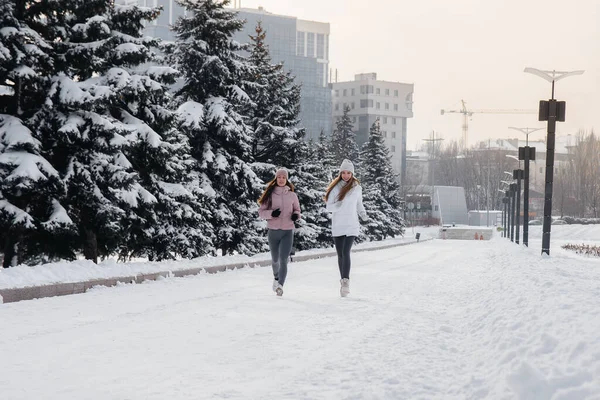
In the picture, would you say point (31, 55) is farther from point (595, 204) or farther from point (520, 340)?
point (595, 204)

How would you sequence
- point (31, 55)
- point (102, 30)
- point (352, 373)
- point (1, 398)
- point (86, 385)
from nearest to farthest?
point (1, 398), point (86, 385), point (352, 373), point (31, 55), point (102, 30)

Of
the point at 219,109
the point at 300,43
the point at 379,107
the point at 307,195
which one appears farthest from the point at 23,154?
the point at 300,43

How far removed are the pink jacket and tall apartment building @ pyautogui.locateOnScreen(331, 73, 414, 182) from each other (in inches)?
6118

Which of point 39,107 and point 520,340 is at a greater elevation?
point 39,107

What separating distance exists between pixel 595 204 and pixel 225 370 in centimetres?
12073

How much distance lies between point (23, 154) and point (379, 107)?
158m

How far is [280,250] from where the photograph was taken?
10961 millimetres

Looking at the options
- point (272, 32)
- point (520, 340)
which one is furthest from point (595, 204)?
point (520, 340)

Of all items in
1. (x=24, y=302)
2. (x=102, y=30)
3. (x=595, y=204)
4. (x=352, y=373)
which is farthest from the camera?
(x=595, y=204)

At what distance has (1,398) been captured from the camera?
15.3ft

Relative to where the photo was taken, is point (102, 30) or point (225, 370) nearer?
point (225, 370)

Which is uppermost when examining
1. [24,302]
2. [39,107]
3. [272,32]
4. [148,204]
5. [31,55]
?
[272,32]

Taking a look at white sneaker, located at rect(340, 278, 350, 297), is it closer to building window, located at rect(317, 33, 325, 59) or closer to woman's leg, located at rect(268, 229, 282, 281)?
woman's leg, located at rect(268, 229, 282, 281)

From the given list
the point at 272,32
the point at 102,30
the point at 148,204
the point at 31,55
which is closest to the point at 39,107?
the point at 31,55
